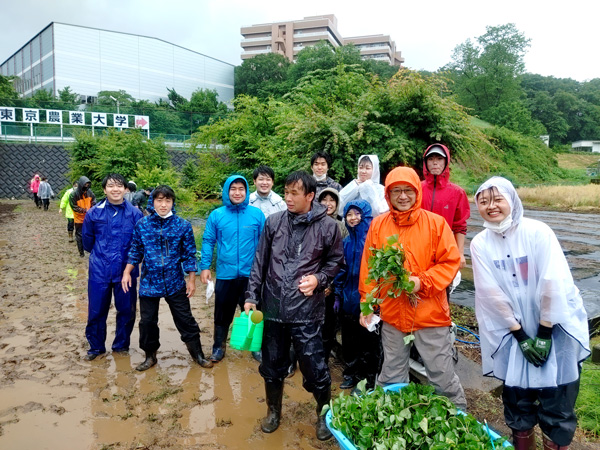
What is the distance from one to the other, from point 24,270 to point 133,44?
171ft

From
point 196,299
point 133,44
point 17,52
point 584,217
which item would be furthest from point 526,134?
point 17,52

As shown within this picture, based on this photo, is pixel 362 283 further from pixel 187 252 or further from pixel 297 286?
pixel 187 252

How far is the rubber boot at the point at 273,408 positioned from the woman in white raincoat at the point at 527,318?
1465mm

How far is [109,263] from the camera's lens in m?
4.07

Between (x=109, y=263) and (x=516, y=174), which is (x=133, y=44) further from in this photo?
(x=109, y=263)

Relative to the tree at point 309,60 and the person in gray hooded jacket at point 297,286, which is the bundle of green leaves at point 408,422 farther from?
the tree at point 309,60

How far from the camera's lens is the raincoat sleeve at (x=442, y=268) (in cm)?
250

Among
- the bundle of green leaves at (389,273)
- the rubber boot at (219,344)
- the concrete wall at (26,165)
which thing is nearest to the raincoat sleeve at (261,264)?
the bundle of green leaves at (389,273)

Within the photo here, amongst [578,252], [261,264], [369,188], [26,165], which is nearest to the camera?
[261,264]

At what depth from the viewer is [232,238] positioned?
391 centimetres

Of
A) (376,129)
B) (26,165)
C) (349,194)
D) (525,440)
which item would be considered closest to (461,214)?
(349,194)

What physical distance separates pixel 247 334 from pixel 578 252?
9.83 meters

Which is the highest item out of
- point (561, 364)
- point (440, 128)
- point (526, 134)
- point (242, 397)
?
point (526, 134)

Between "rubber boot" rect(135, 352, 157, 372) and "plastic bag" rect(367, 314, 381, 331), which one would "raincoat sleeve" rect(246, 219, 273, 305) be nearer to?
"plastic bag" rect(367, 314, 381, 331)
